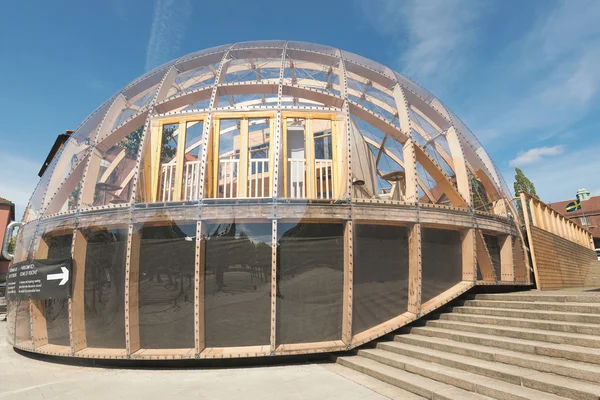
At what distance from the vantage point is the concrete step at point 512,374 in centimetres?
400

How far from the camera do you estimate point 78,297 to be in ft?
24.1

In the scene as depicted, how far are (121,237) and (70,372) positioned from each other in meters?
3.09

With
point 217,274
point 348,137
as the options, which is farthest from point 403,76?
point 217,274

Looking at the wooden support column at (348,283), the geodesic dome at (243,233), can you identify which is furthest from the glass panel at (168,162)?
the wooden support column at (348,283)

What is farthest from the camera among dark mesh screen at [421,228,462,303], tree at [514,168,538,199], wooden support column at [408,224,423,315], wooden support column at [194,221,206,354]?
tree at [514,168,538,199]

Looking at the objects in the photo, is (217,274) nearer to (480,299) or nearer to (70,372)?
(70,372)

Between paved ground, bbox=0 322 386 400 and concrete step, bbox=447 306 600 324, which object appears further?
concrete step, bbox=447 306 600 324

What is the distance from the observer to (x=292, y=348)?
671 centimetres

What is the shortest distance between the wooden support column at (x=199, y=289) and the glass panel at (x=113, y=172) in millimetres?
2036

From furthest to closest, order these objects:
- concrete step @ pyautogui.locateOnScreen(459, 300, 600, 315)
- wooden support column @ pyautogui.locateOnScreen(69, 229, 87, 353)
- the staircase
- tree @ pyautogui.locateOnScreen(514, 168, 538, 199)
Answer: tree @ pyautogui.locateOnScreen(514, 168, 538, 199), wooden support column @ pyautogui.locateOnScreen(69, 229, 87, 353), concrete step @ pyautogui.locateOnScreen(459, 300, 600, 315), the staircase

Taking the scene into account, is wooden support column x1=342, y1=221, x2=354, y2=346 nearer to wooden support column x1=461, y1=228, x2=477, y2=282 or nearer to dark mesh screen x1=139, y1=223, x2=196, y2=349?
dark mesh screen x1=139, y1=223, x2=196, y2=349

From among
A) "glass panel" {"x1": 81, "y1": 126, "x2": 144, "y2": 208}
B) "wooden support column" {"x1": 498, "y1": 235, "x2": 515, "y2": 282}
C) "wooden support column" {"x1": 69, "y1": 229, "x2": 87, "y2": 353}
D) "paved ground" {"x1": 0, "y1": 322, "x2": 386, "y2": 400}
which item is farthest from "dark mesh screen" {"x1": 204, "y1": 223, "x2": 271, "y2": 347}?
"wooden support column" {"x1": 498, "y1": 235, "x2": 515, "y2": 282}

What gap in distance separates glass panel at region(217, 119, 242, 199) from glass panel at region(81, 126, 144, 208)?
2.10 meters

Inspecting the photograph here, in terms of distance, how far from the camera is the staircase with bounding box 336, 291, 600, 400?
176 inches
